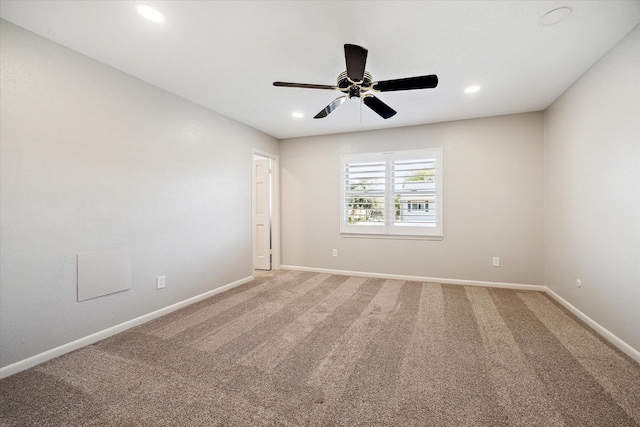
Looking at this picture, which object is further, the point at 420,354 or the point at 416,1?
the point at 420,354

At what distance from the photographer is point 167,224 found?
3.17 metres

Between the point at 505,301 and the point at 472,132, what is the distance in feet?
7.99

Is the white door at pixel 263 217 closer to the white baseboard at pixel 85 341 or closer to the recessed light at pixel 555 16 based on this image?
the white baseboard at pixel 85 341

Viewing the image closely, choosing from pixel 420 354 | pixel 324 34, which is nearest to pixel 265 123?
pixel 324 34

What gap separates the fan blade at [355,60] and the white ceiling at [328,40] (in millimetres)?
313

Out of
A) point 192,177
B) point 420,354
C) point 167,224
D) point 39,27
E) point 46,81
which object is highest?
point 39,27

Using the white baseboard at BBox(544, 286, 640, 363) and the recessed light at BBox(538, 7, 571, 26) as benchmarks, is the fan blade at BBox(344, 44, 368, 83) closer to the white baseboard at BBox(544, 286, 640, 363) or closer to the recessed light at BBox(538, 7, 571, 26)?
the recessed light at BBox(538, 7, 571, 26)

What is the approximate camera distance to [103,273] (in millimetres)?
2543

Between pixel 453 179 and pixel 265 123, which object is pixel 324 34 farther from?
pixel 453 179

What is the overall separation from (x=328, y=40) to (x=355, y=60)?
472 millimetres

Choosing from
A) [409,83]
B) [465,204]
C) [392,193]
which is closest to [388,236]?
[392,193]

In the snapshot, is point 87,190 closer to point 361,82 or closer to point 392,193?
point 361,82

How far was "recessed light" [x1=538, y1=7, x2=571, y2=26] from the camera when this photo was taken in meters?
1.85

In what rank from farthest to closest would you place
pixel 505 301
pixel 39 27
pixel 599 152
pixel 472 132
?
pixel 472 132 → pixel 505 301 → pixel 599 152 → pixel 39 27
